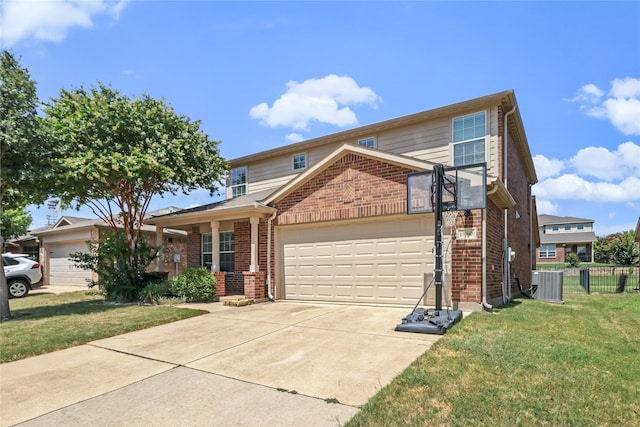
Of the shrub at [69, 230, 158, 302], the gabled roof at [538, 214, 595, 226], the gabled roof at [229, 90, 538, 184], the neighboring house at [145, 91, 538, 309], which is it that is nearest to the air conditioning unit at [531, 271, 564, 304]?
the neighboring house at [145, 91, 538, 309]

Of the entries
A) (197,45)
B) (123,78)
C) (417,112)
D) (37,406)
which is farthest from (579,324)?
(123,78)

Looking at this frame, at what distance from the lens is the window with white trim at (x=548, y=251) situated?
141 feet

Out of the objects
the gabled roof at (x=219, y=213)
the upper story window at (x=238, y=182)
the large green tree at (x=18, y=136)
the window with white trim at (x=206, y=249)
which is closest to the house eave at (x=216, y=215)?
the gabled roof at (x=219, y=213)

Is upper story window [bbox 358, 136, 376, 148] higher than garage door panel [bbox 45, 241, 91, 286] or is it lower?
higher

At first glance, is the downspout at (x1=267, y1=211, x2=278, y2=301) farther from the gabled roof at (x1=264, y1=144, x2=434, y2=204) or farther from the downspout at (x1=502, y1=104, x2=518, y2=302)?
the downspout at (x1=502, y1=104, x2=518, y2=302)

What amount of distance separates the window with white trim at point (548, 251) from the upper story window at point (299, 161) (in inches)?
1606

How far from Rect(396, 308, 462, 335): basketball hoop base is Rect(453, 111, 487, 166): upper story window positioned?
5.46 metres

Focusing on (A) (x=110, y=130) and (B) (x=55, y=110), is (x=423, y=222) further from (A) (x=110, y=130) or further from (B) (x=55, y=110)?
(B) (x=55, y=110)

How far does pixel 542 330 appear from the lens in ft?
20.1

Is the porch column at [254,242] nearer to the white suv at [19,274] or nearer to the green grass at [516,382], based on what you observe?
the green grass at [516,382]

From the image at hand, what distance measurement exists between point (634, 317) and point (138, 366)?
10017 millimetres

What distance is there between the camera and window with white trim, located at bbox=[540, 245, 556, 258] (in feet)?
141

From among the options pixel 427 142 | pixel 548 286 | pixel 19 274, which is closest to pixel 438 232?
pixel 427 142

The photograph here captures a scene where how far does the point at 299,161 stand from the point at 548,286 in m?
9.75
